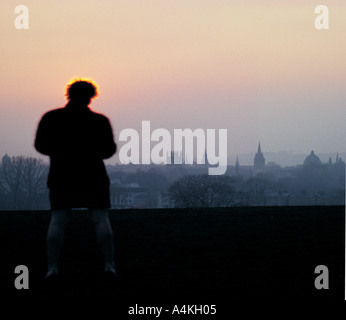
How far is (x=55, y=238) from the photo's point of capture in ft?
22.7

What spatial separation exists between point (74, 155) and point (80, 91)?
0.59 metres

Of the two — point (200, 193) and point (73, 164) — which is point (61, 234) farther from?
point (200, 193)

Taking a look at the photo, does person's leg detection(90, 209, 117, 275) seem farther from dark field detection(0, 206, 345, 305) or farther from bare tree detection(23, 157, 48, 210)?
bare tree detection(23, 157, 48, 210)

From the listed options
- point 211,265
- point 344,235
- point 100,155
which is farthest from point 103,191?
point 344,235

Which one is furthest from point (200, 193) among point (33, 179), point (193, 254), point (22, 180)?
point (193, 254)

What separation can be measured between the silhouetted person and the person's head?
15 centimetres

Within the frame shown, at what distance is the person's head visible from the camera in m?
7.04

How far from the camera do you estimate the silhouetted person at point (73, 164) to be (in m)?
6.90

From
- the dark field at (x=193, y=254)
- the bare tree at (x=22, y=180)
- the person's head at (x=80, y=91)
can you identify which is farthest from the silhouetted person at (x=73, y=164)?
the bare tree at (x=22, y=180)

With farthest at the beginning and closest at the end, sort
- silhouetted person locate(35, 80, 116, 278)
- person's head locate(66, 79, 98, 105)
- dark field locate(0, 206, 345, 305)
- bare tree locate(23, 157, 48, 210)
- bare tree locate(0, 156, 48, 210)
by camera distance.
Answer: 1. bare tree locate(0, 156, 48, 210)
2. bare tree locate(23, 157, 48, 210)
3. person's head locate(66, 79, 98, 105)
4. silhouetted person locate(35, 80, 116, 278)
5. dark field locate(0, 206, 345, 305)

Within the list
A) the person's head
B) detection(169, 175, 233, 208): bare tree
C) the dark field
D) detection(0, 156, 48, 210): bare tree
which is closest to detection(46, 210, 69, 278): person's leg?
the dark field
